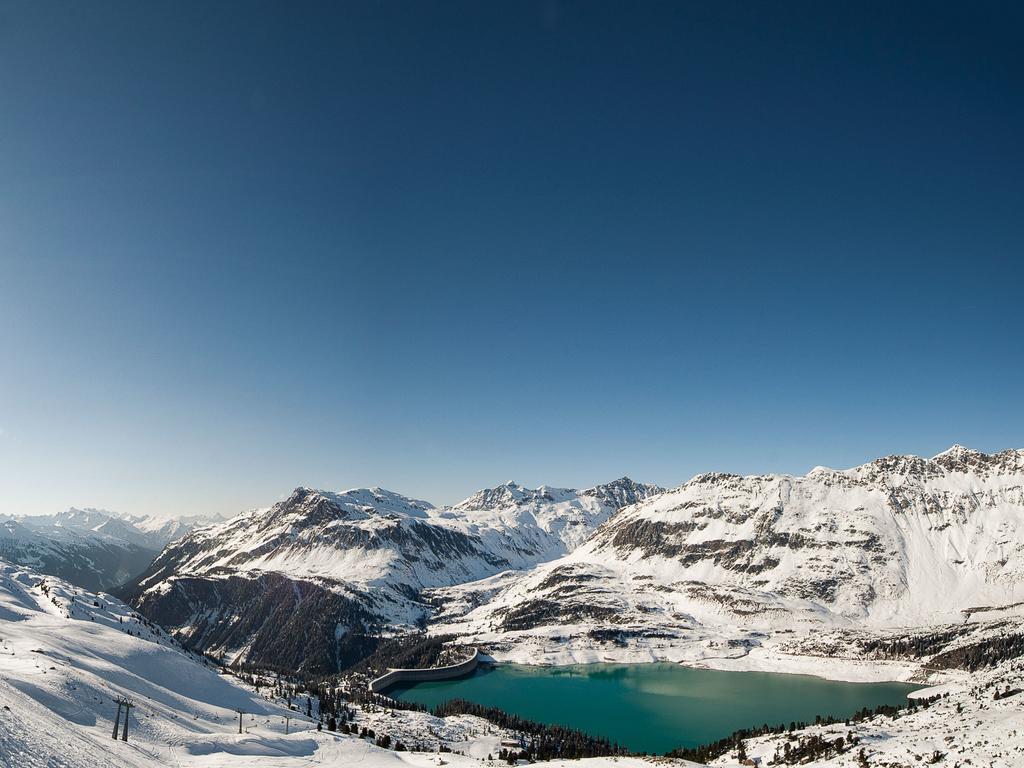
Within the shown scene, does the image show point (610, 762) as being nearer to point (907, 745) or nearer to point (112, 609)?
point (907, 745)

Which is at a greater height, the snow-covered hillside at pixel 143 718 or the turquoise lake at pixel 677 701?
the snow-covered hillside at pixel 143 718

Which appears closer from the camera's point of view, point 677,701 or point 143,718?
point 143,718

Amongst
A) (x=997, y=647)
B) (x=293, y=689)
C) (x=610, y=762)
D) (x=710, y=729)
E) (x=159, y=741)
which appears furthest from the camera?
(x=997, y=647)

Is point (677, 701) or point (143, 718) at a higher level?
point (143, 718)

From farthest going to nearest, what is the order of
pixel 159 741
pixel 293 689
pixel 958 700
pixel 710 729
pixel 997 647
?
pixel 997 647 < pixel 293 689 < pixel 710 729 < pixel 958 700 < pixel 159 741

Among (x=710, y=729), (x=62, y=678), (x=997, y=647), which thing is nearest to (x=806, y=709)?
(x=710, y=729)
